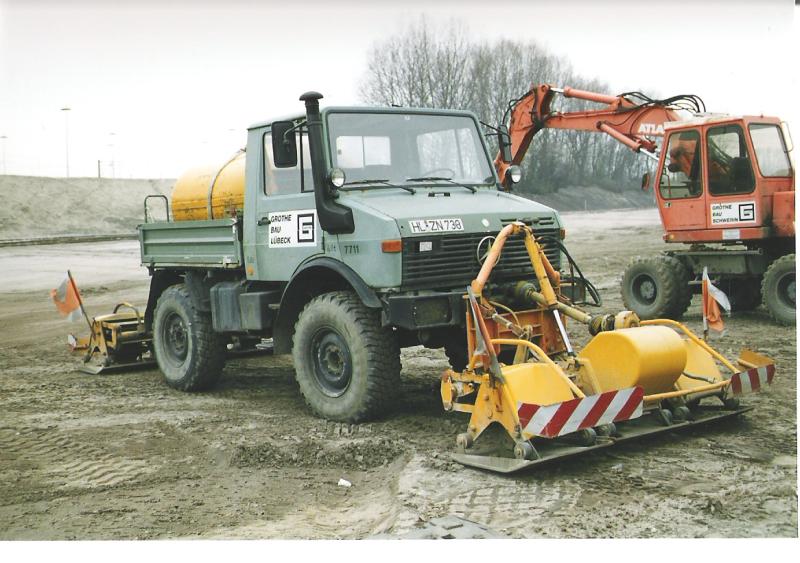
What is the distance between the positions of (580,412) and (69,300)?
6.55 meters

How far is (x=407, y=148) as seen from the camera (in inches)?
285

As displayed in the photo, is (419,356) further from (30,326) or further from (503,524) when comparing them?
(30,326)

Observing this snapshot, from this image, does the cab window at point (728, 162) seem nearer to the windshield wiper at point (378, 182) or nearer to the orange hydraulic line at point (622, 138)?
the orange hydraulic line at point (622, 138)

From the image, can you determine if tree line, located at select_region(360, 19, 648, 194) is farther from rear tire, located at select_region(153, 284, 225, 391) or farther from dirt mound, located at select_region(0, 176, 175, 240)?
dirt mound, located at select_region(0, 176, 175, 240)

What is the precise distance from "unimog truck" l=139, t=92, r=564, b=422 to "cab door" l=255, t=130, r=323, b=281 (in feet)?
0.04

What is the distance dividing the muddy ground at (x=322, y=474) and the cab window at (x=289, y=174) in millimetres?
1829

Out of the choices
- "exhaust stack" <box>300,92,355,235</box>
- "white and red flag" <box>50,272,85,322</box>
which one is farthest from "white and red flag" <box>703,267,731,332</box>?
"white and red flag" <box>50,272,85,322</box>

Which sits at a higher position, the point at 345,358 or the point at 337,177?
the point at 337,177

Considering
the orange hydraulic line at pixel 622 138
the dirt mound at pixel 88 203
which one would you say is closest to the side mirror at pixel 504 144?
the orange hydraulic line at pixel 622 138

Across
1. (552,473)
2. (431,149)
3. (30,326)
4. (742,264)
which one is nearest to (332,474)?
(552,473)

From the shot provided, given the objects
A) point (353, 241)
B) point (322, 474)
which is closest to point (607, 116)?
point (353, 241)

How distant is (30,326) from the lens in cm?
1339

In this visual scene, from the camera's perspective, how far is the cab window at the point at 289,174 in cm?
712

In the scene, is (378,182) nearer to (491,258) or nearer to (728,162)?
(491,258)
